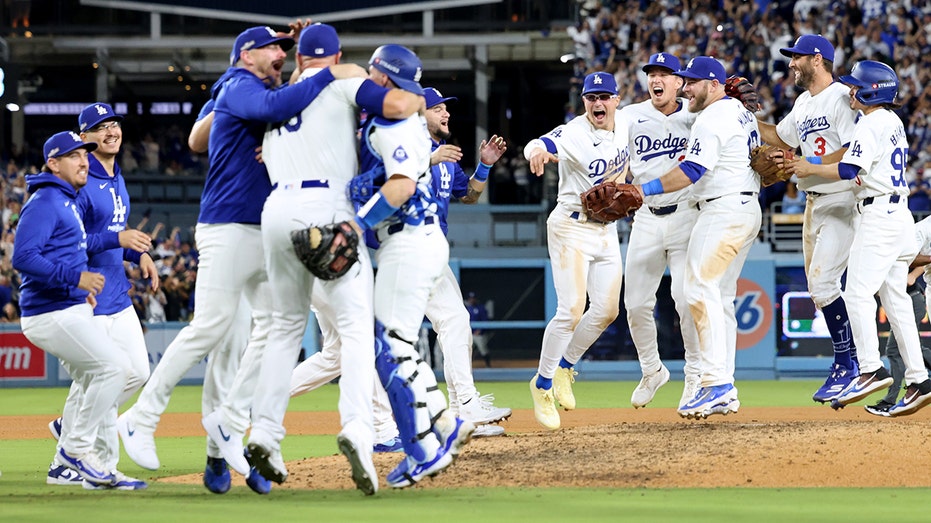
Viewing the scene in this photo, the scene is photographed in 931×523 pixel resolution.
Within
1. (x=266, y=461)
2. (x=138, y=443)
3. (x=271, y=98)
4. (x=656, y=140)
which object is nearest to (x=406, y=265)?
(x=271, y=98)

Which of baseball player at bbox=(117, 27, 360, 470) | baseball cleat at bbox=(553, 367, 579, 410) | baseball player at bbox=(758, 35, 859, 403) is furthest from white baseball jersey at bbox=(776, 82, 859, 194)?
baseball player at bbox=(117, 27, 360, 470)

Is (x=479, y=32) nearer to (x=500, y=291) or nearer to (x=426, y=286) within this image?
(x=500, y=291)

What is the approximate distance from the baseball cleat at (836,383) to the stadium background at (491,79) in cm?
681

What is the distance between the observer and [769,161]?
8.30m

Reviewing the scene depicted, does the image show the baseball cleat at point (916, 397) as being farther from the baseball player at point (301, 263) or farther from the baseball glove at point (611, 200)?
the baseball player at point (301, 263)

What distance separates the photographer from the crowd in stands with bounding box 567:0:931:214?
1920 centimetres

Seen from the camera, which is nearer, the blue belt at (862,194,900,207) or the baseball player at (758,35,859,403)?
the blue belt at (862,194,900,207)

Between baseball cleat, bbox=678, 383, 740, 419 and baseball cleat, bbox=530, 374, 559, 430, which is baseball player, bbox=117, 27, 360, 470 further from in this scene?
baseball cleat, bbox=678, 383, 740, 419

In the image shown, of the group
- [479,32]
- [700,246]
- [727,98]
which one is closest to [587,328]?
[700,246]

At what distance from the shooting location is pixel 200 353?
6102 mm

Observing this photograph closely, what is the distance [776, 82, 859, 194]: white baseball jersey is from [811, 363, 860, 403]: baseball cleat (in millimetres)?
1330

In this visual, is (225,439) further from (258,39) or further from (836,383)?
(836,383)

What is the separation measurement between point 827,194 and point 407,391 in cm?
427

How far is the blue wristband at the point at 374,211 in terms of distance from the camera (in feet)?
18.2
